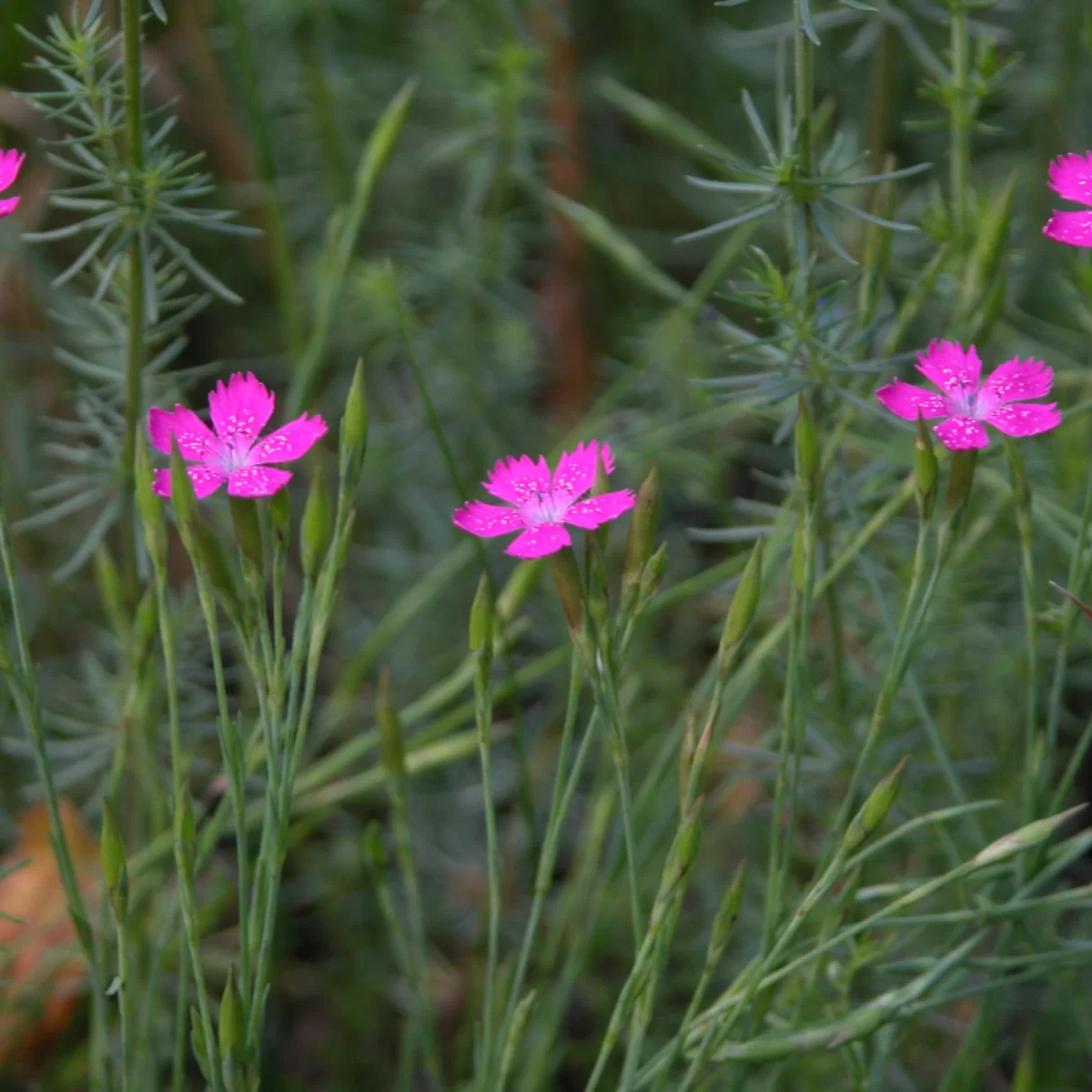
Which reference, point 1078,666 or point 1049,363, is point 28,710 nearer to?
point 1049,363

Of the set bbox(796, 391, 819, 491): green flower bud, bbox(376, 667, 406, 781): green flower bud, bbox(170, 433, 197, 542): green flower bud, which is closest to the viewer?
bbox(170, 433, 197, 542): green flower bud

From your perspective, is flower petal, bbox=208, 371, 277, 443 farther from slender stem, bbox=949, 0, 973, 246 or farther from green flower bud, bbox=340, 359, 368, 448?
slender stem, bbox=949, 0, 973, 246

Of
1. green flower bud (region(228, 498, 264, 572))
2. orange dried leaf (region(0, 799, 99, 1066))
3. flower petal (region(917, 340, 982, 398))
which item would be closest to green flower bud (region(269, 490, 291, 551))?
green flower bud (region(228, 498, 264, 572))

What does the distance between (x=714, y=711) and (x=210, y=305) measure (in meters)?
1.20

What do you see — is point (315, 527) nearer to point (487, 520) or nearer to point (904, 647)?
point (487, 520)

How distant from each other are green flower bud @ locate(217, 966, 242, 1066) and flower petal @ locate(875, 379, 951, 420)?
43 centimetres

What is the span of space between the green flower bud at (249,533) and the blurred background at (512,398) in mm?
332

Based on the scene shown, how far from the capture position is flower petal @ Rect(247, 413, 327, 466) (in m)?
0.66

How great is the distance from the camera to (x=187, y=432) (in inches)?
27.3

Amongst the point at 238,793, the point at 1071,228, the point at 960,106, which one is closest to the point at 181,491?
the point at 238,793

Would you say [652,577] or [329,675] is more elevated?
[329,675]

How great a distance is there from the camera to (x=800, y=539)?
2.44 feet

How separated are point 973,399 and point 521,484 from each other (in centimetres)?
24

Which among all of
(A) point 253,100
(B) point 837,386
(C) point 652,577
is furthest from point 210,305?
(C) point 652,577
